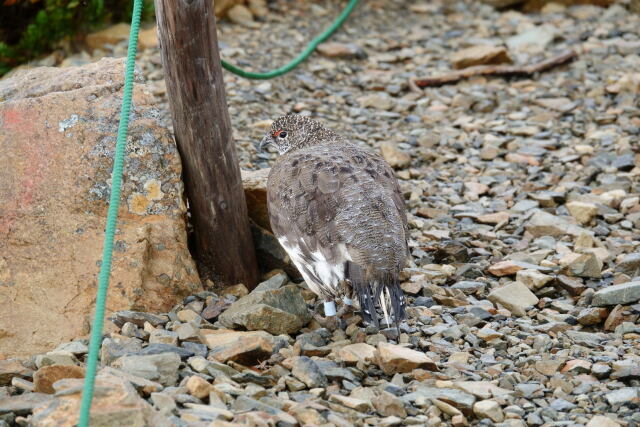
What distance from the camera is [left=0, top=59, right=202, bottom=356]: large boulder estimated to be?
5180 millimetres

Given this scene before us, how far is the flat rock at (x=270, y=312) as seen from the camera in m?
5.22

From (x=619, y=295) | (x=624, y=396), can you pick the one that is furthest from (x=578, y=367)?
(x=619, y=295)

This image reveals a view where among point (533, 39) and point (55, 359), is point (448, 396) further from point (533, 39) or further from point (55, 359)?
point (533, 39)

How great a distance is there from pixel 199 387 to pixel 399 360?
121 centimetres

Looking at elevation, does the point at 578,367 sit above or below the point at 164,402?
below

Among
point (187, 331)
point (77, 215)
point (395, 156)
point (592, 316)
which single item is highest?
point (77, 215)

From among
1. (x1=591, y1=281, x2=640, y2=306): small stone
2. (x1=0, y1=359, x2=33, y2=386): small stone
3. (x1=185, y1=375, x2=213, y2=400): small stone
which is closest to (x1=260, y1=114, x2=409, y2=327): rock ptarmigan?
(x1=185, y1=375, x2=213, y2=400): small stone

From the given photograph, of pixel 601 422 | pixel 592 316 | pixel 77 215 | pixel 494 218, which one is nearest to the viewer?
pixel 601 422

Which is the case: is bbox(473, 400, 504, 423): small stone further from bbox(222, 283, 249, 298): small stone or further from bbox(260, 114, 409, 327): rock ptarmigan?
bbox(222, 283, 249, 298): small stone

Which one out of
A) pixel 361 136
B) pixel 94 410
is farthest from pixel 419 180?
pixel 94 410

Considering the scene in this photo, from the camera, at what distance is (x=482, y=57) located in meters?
10.2

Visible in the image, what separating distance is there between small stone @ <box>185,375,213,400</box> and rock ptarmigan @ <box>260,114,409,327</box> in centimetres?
114

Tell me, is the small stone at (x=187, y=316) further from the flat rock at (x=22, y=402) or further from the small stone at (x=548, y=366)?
the small stone at (x=548, y=366)

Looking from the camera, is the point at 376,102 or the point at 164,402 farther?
the point at 376,102
